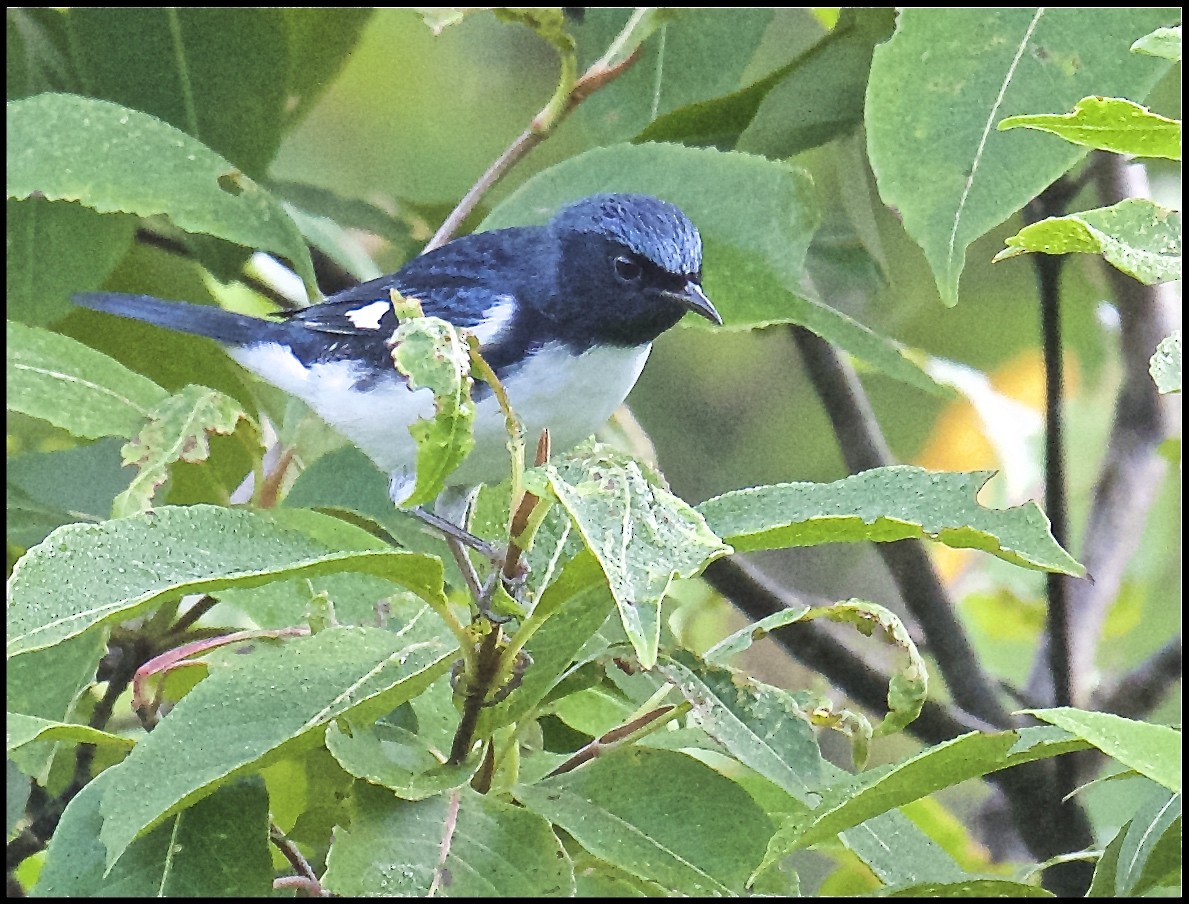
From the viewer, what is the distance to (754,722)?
1.21 meters

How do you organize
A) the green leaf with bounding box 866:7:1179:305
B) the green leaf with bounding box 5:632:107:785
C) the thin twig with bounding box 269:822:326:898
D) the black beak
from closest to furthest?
the thin twig with bounding box 269:822:326:898 < the green leaf with bounding box 866:7:1179:305 < the green leaf with bounding box 5:632:107:785 < the black beak

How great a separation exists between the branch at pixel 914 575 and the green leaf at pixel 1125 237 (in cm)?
123

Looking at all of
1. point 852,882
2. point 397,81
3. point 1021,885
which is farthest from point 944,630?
point 397,81

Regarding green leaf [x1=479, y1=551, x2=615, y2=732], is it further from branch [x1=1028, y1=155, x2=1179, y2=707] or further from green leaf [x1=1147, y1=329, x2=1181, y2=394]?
branch [x1=1028, y1=155, x2=1179, y2=707]

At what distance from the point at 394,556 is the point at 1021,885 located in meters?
0.57

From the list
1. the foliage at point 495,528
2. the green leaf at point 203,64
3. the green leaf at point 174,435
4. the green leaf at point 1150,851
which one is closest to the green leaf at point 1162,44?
the foliage at point 495,528

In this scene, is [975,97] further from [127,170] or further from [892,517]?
[127,170]

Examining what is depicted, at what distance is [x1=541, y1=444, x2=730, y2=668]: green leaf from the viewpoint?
90cm

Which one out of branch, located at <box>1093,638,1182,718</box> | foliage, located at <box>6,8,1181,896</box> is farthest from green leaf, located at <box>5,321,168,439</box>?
branch, located at <box>1093,638,1182,718</box>

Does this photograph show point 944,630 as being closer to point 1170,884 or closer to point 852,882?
point 852,882

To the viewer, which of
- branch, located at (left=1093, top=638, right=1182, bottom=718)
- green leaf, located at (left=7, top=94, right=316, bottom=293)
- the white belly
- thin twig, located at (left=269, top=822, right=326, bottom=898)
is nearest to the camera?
thin twig, located at (left=269, top=822, right=326, bottom=898)

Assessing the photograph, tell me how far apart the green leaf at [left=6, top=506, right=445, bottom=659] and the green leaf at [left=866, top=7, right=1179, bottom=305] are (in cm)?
63

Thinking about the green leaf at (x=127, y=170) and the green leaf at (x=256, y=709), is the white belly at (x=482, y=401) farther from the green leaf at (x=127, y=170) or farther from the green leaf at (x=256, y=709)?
the green leaf at (x=256, y=709)

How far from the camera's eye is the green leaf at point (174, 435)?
1.57 meters
